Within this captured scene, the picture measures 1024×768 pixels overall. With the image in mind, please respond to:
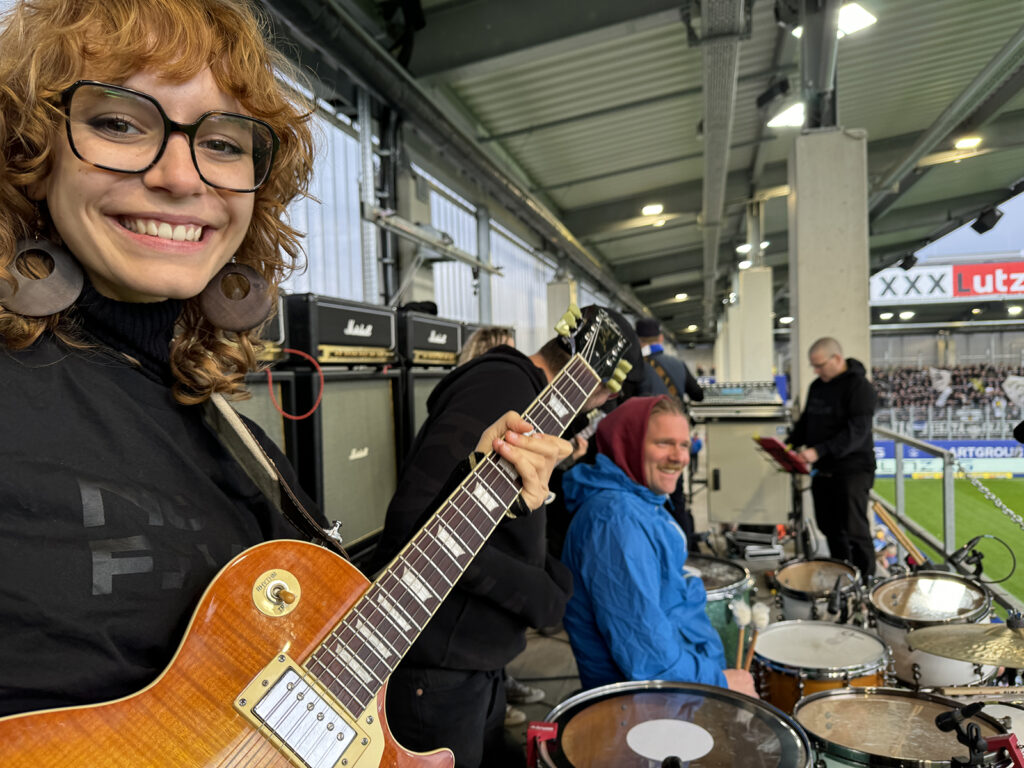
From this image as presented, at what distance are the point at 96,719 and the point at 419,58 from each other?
15.5 ft

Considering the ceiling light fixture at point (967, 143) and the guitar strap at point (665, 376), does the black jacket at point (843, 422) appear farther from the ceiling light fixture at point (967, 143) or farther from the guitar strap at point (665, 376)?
the ceiling light fixture at point (967, 143)

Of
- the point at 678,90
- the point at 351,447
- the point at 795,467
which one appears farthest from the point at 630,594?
the point at 678,90

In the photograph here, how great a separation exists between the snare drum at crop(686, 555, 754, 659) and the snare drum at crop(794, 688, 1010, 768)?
0.70 m

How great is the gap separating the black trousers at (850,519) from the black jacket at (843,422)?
3.2 inches

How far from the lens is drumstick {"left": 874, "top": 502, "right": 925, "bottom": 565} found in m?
4.23

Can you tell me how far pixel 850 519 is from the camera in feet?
15.2

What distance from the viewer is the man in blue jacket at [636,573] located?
1826 millimetres

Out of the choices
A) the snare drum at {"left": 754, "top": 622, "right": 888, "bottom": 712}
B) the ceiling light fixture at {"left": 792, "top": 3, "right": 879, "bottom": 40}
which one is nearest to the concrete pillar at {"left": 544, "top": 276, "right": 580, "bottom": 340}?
the ceiling light fixture at {"left": 792, "top": 3, "right": 879, "bottom": 40}

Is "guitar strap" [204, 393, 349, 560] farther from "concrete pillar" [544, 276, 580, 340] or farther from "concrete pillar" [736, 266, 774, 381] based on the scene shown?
"concrete pillar" [736, 266, 774, 381]

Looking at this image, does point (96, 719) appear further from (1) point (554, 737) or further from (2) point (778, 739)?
(2) point (778, 739)

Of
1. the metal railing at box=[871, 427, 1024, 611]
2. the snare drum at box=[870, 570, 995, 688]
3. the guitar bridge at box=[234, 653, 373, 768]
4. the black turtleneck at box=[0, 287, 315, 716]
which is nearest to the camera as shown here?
the black turtleneck at box=[0, 287, 315, 716]

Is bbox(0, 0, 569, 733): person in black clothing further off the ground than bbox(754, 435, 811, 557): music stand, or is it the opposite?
bbox(0, 0, 569, 733): person in black clothing

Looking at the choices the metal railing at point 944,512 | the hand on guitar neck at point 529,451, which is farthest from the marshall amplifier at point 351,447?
the metal railing at point 944,512

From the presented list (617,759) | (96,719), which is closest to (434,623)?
(617,759)
